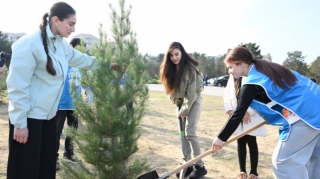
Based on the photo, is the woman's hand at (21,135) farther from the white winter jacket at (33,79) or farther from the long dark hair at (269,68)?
the long dark hair at (269,68)

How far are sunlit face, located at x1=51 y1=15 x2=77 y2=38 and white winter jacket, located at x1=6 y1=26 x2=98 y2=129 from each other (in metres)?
0.05

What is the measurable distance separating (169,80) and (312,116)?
6.77 feet

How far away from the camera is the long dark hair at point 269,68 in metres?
2.51

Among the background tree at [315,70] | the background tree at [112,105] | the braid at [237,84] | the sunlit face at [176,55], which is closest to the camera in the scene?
the background tree at [112,105]

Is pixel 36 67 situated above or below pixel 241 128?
above

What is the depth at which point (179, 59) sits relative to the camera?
13.1 ft

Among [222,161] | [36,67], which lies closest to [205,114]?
[222,161]

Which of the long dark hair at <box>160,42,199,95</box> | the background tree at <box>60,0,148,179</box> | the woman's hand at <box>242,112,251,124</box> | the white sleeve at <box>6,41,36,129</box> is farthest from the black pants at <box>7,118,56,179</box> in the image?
the woman's hand at <box>242,112,251,124</box>

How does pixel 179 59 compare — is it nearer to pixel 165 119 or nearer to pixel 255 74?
pixel 255 74

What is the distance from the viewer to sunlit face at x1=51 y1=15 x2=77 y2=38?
242 centimetres

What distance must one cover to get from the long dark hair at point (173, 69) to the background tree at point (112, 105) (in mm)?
1083

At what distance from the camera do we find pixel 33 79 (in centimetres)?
234

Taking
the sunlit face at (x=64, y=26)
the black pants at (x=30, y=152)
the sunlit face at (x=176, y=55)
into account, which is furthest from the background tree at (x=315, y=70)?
the black pants at (x=30, y=152)

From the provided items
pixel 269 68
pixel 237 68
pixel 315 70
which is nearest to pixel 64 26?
pixel 237 68
